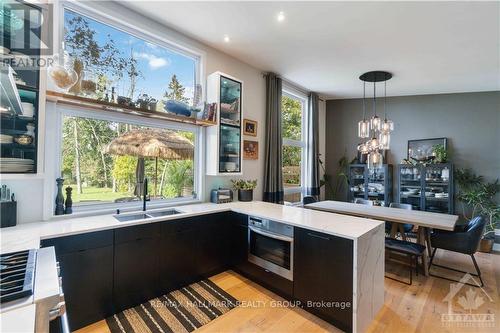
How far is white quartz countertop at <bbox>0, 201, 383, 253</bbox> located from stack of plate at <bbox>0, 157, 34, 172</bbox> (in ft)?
1.56

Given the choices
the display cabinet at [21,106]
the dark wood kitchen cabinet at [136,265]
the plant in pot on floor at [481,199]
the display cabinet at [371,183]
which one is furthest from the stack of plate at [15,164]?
the plant in pot on floor at [481,199]

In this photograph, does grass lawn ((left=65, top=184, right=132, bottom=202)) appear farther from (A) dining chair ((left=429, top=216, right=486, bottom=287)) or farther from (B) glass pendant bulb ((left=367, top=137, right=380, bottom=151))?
(A) dining chair ((left=429, top=216, right=486, bottom=287))

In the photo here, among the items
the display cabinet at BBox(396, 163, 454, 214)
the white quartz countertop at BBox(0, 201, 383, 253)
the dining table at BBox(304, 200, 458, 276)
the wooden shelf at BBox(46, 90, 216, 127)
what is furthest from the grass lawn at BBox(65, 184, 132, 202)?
the display cabinet at BBox(396, 163, 454, 214)

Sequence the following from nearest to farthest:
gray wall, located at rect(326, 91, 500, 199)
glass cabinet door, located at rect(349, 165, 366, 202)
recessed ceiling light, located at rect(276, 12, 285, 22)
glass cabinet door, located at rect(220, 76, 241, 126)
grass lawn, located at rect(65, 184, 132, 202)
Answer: grass lawn, located at rect(65, 184, 132, 202), recessed ceiling light, located at rect(276, 12, 285, 22), glass cabinet door, located at rect(220, 76, 241, 126), gray wall, located at rect(326, 91, 500, 199), glass cabinet door, located at rect(349, 165, 366, 202)

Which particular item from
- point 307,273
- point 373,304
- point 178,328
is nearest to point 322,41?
point 307,273

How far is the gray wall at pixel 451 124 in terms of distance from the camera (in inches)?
175

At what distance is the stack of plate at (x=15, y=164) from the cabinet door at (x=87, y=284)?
71 centimetres

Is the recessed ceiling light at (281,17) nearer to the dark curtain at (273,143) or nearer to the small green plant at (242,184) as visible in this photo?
the dark curtain at (273,143)

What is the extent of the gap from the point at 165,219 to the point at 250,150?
1896 mm

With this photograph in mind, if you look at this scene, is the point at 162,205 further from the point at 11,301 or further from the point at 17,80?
the point at 11,301

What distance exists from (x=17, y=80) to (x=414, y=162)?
19.7 feet

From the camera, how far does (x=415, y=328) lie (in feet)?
6.73

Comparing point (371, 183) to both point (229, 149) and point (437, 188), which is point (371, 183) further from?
point (229, 149)

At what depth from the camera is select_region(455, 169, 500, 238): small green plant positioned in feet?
13.9
